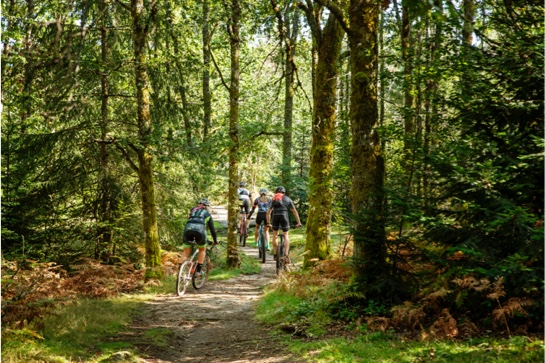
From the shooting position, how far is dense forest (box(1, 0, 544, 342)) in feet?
20.5

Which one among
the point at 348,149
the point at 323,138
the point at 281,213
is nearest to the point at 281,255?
the point at 281,213

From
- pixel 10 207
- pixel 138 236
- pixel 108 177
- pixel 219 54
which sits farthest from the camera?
pixel 219 54

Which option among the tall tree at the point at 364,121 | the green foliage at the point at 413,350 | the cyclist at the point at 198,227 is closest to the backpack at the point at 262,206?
the cyclist at the point at 198,227

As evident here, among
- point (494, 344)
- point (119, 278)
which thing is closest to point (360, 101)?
point (494, 344)

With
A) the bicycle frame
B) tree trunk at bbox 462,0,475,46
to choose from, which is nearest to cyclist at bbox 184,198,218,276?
the bicycle frame

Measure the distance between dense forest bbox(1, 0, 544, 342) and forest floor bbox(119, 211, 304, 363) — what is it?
164cm

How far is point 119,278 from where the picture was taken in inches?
473

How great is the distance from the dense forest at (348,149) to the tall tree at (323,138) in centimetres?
4

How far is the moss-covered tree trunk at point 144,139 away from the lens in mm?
Answer: 11742

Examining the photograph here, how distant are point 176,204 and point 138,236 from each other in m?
1.57

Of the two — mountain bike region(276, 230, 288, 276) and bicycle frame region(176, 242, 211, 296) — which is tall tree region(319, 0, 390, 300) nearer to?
bicycle frame region(176, 242, 211, 296)

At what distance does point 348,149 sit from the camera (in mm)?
12414

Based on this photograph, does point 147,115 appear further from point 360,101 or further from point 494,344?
point 494,344

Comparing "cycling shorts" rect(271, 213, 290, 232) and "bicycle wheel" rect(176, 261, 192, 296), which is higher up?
"cycling shorts" rect(271, 213, 290, 232)
